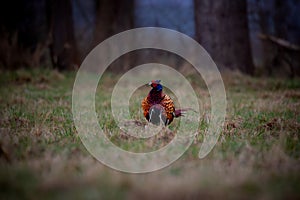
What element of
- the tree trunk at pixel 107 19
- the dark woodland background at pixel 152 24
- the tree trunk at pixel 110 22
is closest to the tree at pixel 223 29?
the dark woodland background at pixel 152 24

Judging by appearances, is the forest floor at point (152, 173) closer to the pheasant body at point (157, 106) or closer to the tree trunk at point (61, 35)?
the pheasant body at point (157, 106)

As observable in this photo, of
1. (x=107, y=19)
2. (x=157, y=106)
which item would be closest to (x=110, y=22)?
(x=107, y=19)

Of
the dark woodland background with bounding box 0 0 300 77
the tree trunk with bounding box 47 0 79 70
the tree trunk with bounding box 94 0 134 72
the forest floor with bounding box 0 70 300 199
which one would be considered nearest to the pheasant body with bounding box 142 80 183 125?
the forest floor with bounding box 0 70 300 199

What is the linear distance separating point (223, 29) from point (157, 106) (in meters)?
5.49

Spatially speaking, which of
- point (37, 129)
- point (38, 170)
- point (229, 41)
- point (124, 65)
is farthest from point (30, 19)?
point (38, 170)

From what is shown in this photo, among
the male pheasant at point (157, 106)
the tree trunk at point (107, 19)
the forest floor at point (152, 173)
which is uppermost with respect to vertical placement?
the tree trunk at point (107, 19)

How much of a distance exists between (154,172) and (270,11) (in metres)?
12.6

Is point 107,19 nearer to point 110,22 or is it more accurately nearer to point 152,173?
point 110,22

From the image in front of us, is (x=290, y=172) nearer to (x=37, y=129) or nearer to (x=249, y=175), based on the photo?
(x=249, y=175)

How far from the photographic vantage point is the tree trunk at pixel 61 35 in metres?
10.4

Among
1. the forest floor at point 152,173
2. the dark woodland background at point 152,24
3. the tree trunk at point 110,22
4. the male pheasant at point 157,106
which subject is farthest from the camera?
the tree trunk at point 110,22

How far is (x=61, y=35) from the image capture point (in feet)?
35.4

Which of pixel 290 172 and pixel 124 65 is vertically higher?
pixel 124 65

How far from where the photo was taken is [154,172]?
93.0 inches
